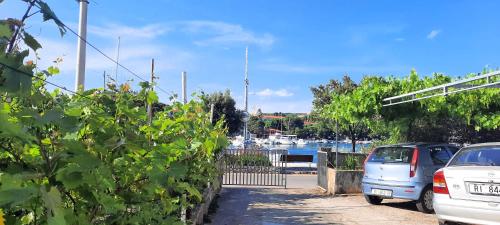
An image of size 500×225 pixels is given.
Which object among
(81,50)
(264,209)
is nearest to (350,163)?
(264,209)

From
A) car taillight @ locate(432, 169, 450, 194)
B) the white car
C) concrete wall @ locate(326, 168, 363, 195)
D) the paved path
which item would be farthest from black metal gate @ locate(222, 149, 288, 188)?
the white car

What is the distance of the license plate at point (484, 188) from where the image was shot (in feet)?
21.9

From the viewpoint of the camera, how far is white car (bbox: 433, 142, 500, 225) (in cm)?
671

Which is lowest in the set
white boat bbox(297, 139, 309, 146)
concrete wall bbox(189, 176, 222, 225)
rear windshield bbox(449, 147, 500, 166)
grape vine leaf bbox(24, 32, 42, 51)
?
concrete wall bbox(189, 176, 222, 225)

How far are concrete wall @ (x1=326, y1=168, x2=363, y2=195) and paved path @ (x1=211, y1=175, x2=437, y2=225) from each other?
1.62 ft

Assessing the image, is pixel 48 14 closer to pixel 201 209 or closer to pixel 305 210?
pixel 201 209

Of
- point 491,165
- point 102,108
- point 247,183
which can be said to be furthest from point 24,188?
point 247,183

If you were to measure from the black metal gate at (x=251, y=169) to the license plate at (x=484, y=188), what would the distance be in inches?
401

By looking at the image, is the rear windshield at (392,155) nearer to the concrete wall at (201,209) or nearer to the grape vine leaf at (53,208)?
the concrete wall at (201,209)

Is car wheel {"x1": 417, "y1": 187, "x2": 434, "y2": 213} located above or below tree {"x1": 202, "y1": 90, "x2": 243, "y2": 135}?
below

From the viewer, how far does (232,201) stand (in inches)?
484

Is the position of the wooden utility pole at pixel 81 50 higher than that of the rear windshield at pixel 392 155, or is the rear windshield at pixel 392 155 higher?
the wooden utility pole at pixel 81 50

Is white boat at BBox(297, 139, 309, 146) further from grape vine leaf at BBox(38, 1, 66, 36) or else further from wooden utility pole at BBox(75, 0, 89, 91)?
grape vine leaf at BBox(38, 1, 66, 36)

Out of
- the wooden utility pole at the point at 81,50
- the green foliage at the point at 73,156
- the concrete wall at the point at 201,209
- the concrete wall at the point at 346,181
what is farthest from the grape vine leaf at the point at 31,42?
the concrete wall at the point at 346,181
